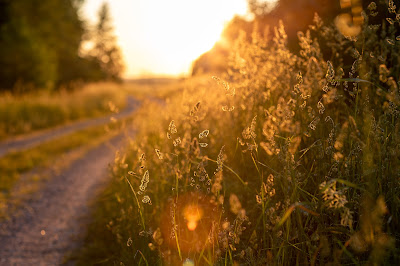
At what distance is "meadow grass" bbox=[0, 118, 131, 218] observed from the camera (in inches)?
219

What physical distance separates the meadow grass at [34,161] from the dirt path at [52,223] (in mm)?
328

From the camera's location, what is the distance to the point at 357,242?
1645mm

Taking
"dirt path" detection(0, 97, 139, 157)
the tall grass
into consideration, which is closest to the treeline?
"dirt path" detection(0, 97, 139, 157)

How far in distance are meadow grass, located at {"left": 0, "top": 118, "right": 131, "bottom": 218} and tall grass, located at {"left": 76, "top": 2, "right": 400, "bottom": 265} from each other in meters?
1.67

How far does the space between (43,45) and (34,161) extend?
19630mm

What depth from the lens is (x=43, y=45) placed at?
23.9 meters

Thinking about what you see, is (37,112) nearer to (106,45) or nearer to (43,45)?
(43,45)

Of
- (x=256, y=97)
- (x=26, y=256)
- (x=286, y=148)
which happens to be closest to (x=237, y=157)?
(x=256, y=97)

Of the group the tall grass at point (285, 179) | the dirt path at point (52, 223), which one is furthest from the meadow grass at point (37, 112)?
the tall grass at point (285, 179)

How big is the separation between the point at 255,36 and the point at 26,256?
4.00 meters

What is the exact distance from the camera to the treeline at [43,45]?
65.9ft

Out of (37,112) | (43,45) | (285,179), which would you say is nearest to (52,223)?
(285,179)

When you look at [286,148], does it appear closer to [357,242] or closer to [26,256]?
[357,242]

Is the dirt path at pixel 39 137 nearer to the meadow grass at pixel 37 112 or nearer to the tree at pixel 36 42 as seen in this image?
the meadow grass at pixel 37 112
